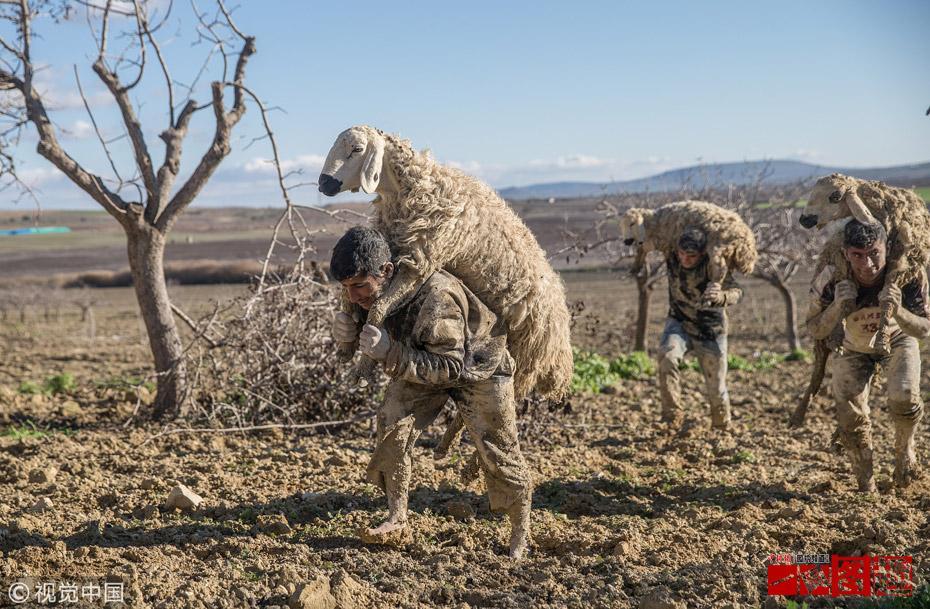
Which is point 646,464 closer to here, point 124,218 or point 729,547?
point 729,547

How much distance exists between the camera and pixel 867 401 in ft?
18.8

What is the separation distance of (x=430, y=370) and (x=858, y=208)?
3.11m

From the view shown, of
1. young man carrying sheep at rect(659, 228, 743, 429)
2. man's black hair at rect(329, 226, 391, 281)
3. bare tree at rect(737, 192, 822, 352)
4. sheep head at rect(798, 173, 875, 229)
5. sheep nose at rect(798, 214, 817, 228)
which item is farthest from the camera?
bare tree at rect(737, 192, 822, 352)

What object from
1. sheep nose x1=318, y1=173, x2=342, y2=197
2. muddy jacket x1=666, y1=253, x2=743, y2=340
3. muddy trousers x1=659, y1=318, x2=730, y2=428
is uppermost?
sheep nose x1=318, y1=173, x2=342, y2=197

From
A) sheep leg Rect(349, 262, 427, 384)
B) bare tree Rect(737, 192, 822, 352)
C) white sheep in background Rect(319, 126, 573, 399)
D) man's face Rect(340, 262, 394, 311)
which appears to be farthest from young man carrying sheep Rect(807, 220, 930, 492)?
bare tree Rect(737, 192, 822, 352)

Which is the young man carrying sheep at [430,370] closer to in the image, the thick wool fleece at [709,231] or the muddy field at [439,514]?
the muddy field at [439,514]

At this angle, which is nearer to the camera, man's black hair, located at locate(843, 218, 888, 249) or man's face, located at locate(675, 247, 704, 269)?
man's black hair, located at locate(843, 218, 888, 249)

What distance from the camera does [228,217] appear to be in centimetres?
8181

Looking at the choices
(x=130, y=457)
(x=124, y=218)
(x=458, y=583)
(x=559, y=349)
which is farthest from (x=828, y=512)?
(x=124, y=218)

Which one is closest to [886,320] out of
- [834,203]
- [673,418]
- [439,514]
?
[834,203]

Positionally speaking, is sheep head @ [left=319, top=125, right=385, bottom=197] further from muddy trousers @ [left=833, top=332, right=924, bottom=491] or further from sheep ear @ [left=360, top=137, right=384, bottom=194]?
muddy trousers @ [left=833, top=332, right=924, bottom=491]

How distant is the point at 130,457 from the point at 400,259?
11.8 feet

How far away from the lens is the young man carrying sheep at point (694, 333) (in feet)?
24.0

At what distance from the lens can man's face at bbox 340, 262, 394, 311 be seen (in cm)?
429
